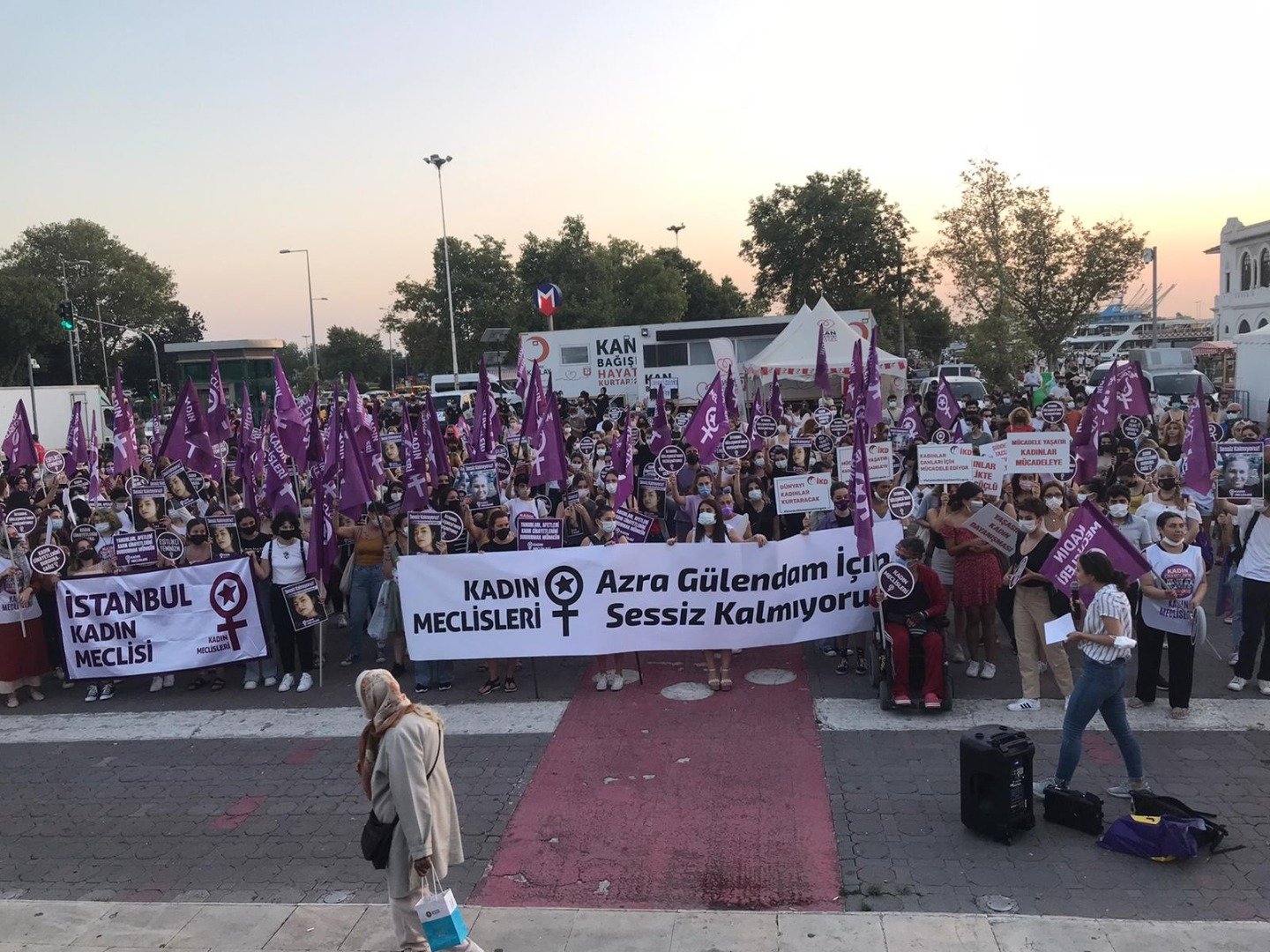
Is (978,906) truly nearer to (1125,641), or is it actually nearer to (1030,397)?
(1125,641)

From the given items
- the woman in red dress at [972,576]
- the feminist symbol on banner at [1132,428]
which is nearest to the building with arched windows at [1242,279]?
the feminist symbol on banner at [1132,428]

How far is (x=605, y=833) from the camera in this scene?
6.48 meters

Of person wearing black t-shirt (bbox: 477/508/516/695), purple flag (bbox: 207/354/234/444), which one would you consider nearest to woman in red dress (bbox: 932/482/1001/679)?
person wearing black t-shirt (bbox: 477/508/516/695)

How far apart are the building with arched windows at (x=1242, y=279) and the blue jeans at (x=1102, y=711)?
54.1 m

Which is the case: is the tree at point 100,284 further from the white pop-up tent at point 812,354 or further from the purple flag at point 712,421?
the purple flag at point 712,421

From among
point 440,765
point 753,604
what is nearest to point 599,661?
point 753,604

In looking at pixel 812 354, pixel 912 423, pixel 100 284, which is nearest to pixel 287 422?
pixel 912 423

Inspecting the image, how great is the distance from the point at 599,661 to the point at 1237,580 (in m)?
5.96

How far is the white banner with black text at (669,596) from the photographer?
9273mm

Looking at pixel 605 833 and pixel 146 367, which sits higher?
pixel 146 367

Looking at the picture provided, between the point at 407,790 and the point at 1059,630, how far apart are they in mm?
4425

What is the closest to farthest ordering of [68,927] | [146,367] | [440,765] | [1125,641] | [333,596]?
[440,765]
[68,927]
[1125,641]
[333,596]
[146,367]

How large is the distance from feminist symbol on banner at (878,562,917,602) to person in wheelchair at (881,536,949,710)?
0.14 ft

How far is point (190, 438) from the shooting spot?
48.3ft
